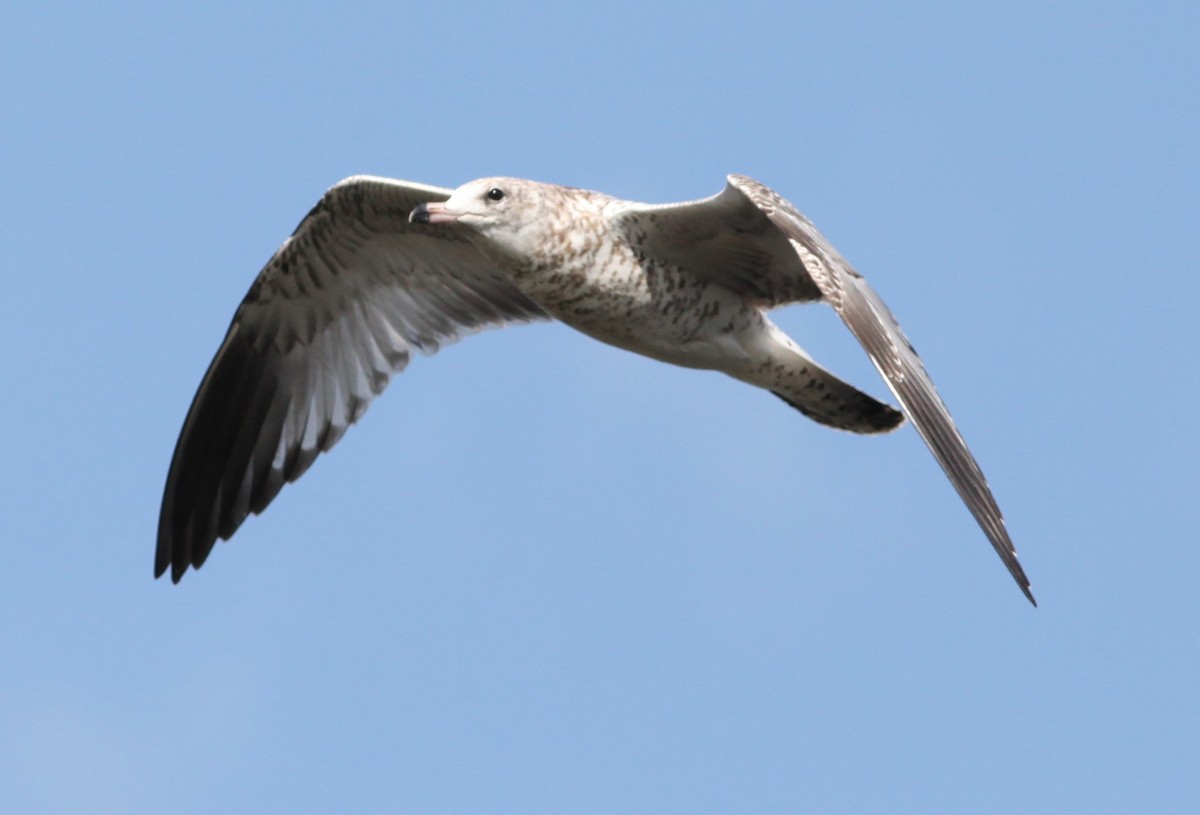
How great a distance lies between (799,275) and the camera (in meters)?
9.88

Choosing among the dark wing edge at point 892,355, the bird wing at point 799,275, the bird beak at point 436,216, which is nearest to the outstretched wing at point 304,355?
the bird beak at point 436,216

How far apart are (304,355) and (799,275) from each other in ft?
10.8

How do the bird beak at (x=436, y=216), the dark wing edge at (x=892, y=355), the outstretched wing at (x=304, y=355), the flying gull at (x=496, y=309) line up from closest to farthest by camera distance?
the dark wing edge at (x=892, y=355)
the flying gull at (x=496, y=309)
the bird beak at (x=436, y=216)
the outstretched wing at (x=304, y=355)

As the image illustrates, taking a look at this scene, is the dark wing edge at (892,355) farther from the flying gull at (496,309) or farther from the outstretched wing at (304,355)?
the outstretched wing at (304,355)

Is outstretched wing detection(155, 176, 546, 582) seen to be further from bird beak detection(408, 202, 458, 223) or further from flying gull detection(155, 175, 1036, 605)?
bird beak detection(408, 202, 458, 223)

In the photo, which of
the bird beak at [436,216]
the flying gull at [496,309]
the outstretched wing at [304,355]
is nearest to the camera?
the flying gull at [496,309]

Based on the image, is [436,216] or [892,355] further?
[436,216]

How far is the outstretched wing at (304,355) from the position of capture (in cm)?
1127

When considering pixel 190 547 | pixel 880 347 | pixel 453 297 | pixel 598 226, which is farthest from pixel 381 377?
pixel 880 347

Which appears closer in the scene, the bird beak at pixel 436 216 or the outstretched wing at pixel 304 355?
the bird beak at pixel 436 216

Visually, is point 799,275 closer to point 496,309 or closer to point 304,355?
point 496,309

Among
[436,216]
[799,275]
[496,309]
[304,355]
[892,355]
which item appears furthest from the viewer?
[304,355]

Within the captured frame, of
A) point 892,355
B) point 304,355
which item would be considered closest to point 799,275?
point 892,355

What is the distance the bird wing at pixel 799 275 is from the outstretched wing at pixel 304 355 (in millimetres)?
1816
